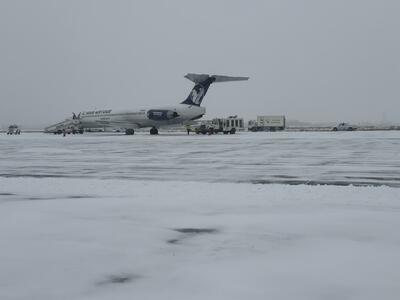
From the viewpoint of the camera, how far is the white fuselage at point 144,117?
196 ft

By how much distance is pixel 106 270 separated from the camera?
17.1 feet

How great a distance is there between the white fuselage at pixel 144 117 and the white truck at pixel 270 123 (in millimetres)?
32381

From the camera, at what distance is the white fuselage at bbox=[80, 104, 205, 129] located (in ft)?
196

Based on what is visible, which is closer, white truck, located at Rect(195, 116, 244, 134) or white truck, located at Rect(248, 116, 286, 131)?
white truck, located at Rect(195, 116, 244, 134)

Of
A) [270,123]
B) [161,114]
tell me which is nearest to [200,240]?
[161,114]

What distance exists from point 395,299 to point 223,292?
5.32ft

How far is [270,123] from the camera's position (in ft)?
302

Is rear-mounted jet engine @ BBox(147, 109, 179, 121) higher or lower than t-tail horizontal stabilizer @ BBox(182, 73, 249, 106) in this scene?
lower

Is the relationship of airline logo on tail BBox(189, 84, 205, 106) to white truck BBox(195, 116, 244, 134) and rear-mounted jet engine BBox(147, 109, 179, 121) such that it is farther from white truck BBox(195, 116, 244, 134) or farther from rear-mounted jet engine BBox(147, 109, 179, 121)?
white truck BBox(195, 116, 244, 134)

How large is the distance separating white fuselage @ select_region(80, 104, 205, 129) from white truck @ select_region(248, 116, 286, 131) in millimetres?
32381

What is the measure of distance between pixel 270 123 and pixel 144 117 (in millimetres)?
36630

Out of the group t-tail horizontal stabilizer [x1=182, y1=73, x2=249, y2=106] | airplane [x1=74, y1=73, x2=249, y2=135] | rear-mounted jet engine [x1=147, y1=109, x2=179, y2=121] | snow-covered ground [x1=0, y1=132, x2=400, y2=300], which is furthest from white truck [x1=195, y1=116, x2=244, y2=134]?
snow-covered ground [x1=0, y1=132, x2=400, y2=300]

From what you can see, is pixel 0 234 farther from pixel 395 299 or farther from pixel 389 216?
pixel 389 216

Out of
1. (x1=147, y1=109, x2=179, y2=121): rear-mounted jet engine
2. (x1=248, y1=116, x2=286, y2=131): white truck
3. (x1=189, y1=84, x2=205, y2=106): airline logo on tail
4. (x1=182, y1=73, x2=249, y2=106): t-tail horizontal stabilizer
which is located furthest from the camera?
(x1=248, y1=116, x2=286, y2=131): white truck
